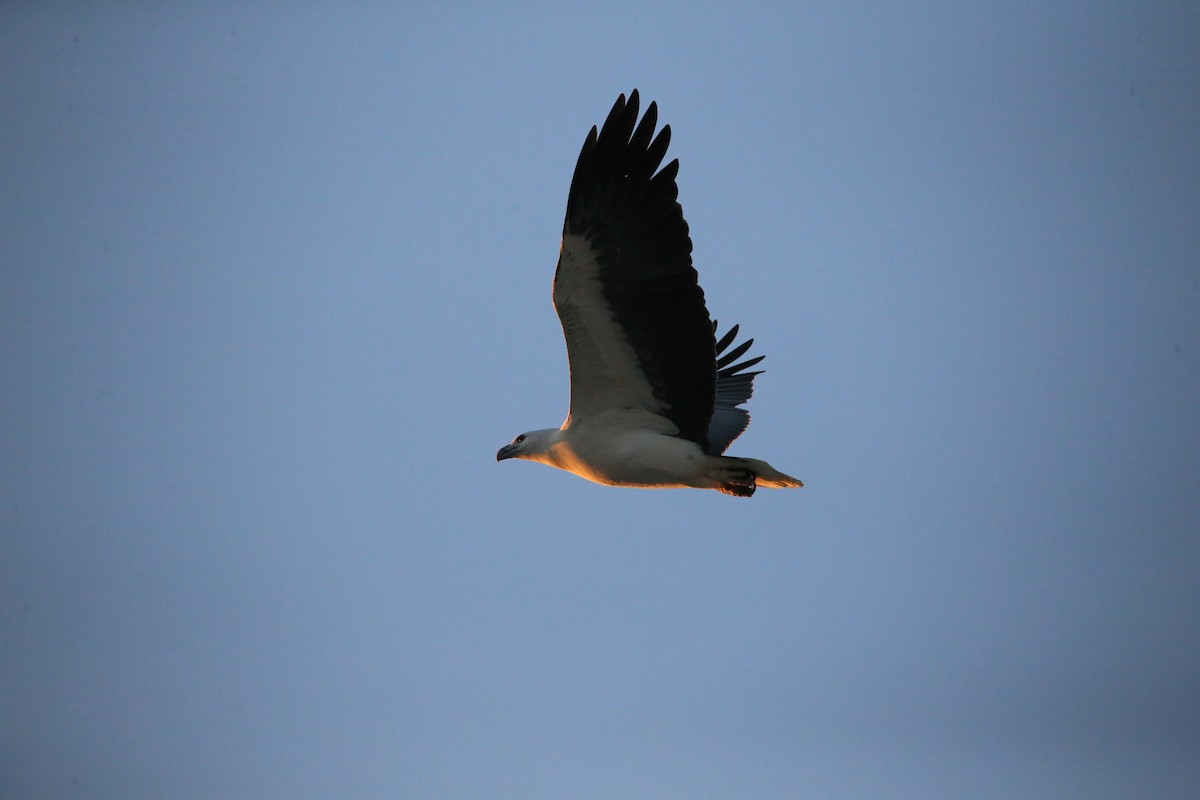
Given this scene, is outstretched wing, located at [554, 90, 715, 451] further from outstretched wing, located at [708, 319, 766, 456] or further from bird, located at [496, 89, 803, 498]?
outstretched wing, located at [708, 319, 766, 456]

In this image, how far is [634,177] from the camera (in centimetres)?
909

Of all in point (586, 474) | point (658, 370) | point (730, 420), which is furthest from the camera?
point (730, 420)

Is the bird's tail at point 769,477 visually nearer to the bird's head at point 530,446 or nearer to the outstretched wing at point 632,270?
the outstretched wing at point 632,270

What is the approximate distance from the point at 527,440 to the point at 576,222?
7.93 feet

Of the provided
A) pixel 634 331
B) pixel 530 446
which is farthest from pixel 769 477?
pixel 530 446

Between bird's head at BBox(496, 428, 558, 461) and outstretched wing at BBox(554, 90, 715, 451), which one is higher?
outstretched wing at BBox(554, 90, 715, 451)

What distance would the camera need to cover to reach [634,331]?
947 centimetres

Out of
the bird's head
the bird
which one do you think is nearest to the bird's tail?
the bird

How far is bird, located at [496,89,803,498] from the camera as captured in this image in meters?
9.09

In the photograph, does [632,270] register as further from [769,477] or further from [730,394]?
[730,394]

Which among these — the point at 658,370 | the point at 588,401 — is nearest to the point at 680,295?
the point at 658,370

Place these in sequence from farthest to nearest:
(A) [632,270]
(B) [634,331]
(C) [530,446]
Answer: (C) [530,446], (B) [634,331], (A) [632,270]

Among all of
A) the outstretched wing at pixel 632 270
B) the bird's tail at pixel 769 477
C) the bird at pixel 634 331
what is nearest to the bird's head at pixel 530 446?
the bird at pixel 634 331

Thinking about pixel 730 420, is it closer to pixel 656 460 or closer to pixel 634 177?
pixel 656 460
